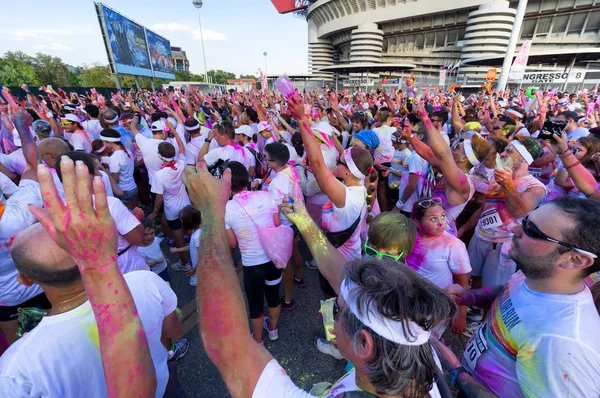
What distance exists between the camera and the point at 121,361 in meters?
0.92

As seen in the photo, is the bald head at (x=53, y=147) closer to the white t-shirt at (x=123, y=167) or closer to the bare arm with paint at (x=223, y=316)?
the white t-shirt at (x=123, y=167)

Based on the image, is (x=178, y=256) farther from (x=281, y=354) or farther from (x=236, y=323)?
(x=236, y=323)

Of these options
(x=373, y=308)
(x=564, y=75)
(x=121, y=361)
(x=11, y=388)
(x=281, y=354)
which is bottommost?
(x=281, y=354)

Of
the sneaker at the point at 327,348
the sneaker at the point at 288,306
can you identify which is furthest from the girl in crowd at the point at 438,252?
the sneaker at the point at 288,306

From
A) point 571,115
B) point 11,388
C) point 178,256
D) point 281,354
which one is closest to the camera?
point 11,388

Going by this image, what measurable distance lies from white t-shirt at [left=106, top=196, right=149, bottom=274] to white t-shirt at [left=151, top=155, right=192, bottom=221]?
147 centimetres

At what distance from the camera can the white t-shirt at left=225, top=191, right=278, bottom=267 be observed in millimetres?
2602

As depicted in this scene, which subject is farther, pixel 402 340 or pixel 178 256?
pixel 178 256

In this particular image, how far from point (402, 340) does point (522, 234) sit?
1.11m

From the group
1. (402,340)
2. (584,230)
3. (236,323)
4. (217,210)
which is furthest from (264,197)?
(584,230)

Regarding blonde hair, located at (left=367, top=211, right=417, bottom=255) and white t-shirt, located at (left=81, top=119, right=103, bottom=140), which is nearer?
blonde hair, located at (left=367, top=211, right=417, bottom=255)

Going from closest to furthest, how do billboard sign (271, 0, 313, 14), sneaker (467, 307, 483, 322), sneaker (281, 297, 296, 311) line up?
sneaker (467, 307, 483, 322) < sneaker (281, 297, 296, 311) < billboard sign (271, 0, 313, 14)

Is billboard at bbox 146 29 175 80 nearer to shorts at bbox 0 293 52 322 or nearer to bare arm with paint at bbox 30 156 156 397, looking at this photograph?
shorts at bbox 0 293 52 322

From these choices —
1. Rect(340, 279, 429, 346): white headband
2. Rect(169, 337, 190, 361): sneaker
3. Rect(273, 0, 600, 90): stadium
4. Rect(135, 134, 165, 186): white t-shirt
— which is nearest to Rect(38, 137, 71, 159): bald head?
Rect(135, 134, 165, 186): white t-shirt
